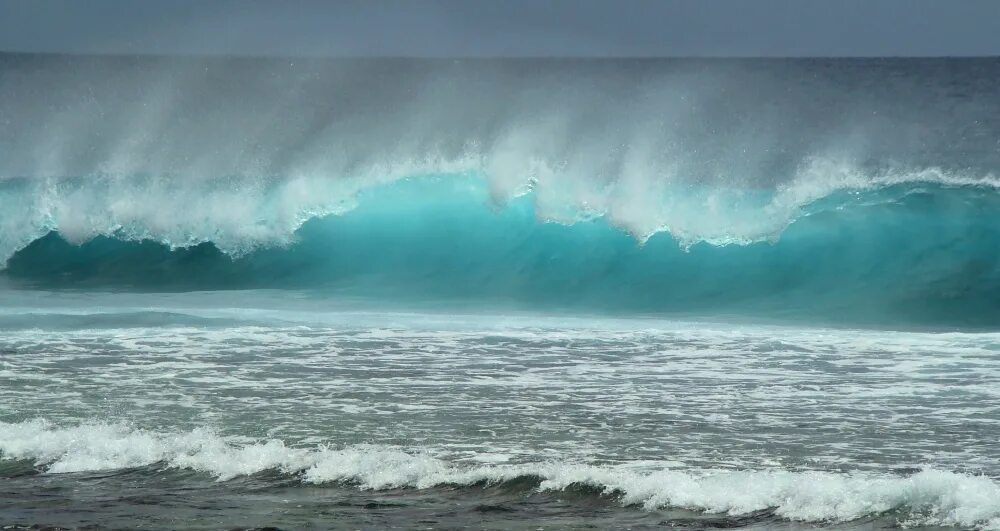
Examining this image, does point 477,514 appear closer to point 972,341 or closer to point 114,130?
point 972,341

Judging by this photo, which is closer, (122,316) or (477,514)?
(477,514)

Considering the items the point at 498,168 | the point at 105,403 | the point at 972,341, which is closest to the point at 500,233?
the point at 498,168

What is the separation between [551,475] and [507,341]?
4.85 metres

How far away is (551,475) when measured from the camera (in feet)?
21.0

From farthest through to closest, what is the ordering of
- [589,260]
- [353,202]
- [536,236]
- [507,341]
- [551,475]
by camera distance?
[353,202] → [536,236] → [589,260] → [507,341] → [551,475]

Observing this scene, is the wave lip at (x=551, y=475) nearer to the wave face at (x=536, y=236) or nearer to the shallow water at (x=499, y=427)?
the shallow water at (x=499, y=427)

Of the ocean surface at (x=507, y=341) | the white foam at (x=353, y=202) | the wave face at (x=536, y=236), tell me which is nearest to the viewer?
the ocean surface at (x=507, y=341)

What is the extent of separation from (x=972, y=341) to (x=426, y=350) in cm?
493

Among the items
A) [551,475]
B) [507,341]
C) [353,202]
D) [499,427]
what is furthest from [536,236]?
[551,475]

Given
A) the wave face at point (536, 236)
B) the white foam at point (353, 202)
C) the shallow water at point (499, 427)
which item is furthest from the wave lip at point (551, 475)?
the white foam at point (353, 202)

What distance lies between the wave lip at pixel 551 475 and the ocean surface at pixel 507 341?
22mm

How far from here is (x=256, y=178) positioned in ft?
62.0

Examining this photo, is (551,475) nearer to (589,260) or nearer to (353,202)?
(589,260)

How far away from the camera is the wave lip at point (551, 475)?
5.78m
